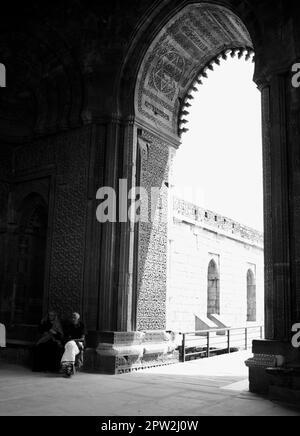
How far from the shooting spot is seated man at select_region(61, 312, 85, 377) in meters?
7.04

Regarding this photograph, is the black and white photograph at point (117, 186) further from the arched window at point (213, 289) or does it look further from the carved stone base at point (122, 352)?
the arched window at point (213, 289)

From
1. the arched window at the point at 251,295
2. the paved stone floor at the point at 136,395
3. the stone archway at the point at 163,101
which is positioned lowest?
the paved stone floor at the point at 136,395

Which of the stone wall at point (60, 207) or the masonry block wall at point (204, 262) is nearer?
the stone wall at point (60, 207)

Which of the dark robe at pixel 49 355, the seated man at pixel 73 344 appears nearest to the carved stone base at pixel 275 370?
the seated man at pixel 73 344

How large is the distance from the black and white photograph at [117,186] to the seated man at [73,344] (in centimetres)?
2

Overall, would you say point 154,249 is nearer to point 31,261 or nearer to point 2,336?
point 31,261

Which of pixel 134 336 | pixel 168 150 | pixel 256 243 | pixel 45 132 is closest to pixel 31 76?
pixel 45 132

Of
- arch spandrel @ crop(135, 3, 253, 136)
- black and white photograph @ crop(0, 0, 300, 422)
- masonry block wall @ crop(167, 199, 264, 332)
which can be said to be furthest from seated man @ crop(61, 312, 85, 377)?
masonry block wall @ crop(167, 199, 264, 332)

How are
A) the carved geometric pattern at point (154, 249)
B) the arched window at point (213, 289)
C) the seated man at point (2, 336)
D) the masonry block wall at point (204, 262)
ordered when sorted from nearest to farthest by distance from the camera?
the carved geometric pattern at point (154, 249), the seated man at point (2, 336), the masonry block wall at point (204, 262), the arched window at point (213, 289)

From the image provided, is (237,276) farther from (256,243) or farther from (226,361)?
(226,361)

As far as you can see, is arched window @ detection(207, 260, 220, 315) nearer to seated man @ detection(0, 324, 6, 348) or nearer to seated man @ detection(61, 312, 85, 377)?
seated man @ detection(0, 324, 6, 348)

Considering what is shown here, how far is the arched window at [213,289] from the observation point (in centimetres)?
1786

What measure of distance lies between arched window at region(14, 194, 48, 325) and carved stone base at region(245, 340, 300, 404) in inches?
193

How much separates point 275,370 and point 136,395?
1.62 meters
